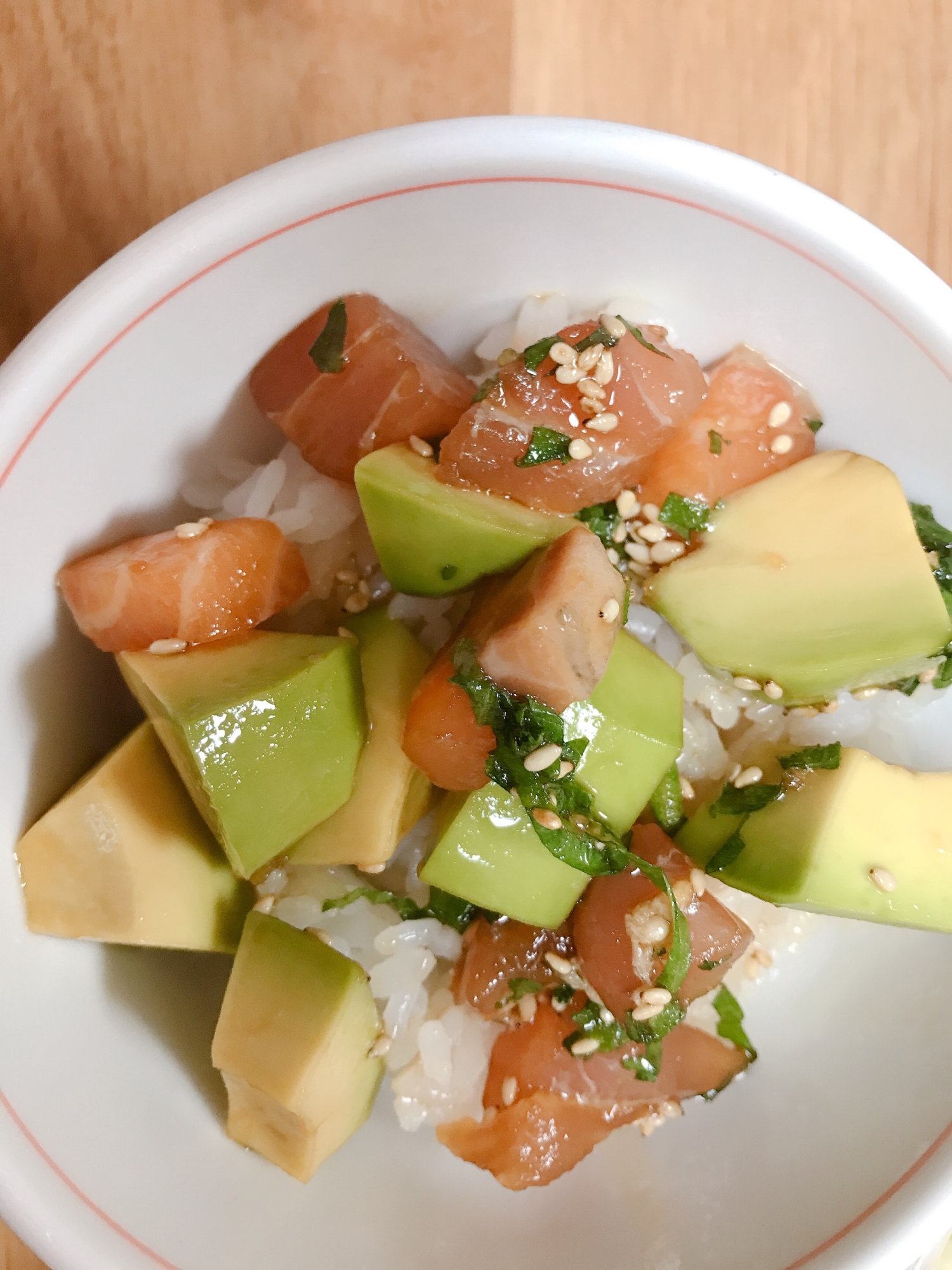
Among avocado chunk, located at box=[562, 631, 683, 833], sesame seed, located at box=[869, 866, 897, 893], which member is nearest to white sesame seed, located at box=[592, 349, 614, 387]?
avocado chunk, located at box=[562, 631, 683, 833]

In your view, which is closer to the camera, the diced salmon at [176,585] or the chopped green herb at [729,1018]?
the diced salmon at [176,585]

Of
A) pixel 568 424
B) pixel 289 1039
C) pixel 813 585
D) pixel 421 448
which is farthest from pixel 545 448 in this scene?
pixel 289 1039

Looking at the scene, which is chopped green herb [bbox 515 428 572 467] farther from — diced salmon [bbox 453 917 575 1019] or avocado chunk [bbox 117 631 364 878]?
diced salmon [bbox 453 917 575 1019]

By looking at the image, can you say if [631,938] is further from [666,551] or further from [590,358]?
[590,358]

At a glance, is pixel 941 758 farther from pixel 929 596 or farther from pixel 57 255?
pixel 57 255

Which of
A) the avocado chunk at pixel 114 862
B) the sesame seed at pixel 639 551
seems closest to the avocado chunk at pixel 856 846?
the sesame seed at pixel 639 551

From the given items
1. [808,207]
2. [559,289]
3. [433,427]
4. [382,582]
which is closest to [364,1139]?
[382,582]

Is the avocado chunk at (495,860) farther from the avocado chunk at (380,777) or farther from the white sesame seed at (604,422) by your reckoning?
the white sesame seed at (604,422)
